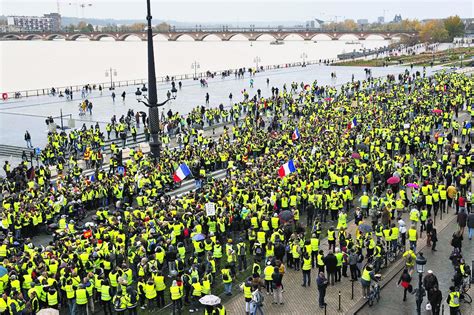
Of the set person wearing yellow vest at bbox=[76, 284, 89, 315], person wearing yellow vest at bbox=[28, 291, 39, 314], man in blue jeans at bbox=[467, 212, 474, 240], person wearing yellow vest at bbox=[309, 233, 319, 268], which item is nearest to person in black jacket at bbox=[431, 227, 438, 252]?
man in blue jeans at bbox=[467, 212, 474, 240]

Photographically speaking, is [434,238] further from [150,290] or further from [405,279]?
[150,290]

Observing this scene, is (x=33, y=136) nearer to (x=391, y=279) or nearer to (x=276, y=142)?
(x=276, y=142)

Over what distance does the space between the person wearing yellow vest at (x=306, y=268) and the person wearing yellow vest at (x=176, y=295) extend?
3.62m

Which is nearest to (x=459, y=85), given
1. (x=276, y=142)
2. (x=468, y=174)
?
(x=276, y=142)

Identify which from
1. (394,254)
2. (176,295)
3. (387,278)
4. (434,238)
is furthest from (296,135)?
(176,295)

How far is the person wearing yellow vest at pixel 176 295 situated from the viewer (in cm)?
1445

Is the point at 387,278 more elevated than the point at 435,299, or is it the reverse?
the point at 435,299

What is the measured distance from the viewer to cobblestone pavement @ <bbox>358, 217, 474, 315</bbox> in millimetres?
14992

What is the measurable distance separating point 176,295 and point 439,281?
24.7 feet

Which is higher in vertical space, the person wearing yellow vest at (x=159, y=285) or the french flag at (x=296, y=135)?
the french flag at (x=296, y=135)

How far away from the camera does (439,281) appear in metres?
16.6

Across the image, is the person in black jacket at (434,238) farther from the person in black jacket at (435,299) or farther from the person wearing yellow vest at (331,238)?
the person in black jacket at (435,299)

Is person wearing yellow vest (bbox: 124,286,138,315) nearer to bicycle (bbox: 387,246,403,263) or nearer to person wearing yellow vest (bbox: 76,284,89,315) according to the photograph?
person wearing yellow vest (bbox: 76,284,89,315)

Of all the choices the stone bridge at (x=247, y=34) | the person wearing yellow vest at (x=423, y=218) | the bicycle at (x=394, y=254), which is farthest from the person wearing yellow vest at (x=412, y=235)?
the stone bridge at (x=247, y=34)
